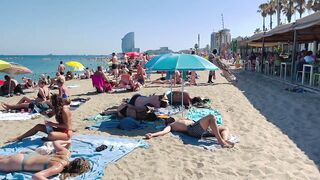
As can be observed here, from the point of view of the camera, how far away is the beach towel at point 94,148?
4.62 metres

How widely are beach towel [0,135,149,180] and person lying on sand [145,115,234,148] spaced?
569 mm

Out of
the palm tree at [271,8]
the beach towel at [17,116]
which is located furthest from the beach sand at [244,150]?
the palm tree at [271,8]

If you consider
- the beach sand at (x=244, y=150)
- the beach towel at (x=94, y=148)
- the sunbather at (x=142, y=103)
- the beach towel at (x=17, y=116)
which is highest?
the sunbather at (x=142, y=103)

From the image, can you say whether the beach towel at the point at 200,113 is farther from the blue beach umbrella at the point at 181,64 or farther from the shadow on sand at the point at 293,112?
the blue beach umbrella at the point at 181,64

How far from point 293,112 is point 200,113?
7.29 feet

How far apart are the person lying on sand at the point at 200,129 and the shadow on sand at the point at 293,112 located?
1216mm

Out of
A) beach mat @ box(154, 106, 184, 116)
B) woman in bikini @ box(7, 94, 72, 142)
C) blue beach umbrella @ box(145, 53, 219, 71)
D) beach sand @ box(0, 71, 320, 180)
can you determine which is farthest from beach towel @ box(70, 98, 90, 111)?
woman in bikini @ box(7, 94, 72, 142)

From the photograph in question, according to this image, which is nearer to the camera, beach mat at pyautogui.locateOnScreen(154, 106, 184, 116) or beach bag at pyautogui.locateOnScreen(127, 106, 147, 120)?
beach bag at pyautogui.locateOnScreen(127, 106, 147, 120)

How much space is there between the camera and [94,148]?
5.38 meters

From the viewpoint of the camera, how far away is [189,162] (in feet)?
15.8

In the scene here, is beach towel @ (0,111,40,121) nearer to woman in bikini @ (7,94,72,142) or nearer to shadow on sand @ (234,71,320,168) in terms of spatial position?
woman in bikini @ (7,94,72,142)

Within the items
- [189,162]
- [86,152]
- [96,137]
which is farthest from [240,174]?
[96,137]

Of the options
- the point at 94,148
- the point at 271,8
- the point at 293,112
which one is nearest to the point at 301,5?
the point at 271,8

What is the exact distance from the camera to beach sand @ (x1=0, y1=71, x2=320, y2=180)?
4.43 metres
